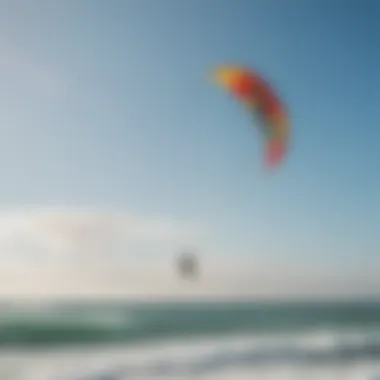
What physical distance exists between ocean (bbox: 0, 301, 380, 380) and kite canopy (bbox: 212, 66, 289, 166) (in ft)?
1.13

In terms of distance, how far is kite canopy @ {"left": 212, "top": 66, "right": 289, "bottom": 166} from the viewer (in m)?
1.46

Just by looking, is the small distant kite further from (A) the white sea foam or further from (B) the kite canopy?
(B) the kite canopy

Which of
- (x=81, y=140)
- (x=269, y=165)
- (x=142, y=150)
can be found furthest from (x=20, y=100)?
(x=269, y=165)

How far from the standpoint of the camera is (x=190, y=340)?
1.42 metres

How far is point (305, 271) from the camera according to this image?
58.3 inches

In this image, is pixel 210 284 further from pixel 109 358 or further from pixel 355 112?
pixel 355 112

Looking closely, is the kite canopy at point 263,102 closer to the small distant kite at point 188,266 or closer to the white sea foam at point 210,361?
the small distant kite at point 188,266

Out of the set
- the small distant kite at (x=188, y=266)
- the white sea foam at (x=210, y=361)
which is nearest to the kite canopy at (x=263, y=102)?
the small distant kite at (x=188, y=266)

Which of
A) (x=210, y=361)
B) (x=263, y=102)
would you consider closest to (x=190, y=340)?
(x=210, y=361)

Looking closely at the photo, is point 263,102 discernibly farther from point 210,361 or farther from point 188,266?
point 210,361

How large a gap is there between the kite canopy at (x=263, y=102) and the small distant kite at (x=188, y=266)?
27cm

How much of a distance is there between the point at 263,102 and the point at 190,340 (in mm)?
544

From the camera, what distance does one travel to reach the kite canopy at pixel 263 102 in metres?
1.46

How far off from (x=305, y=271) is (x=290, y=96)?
39cm
